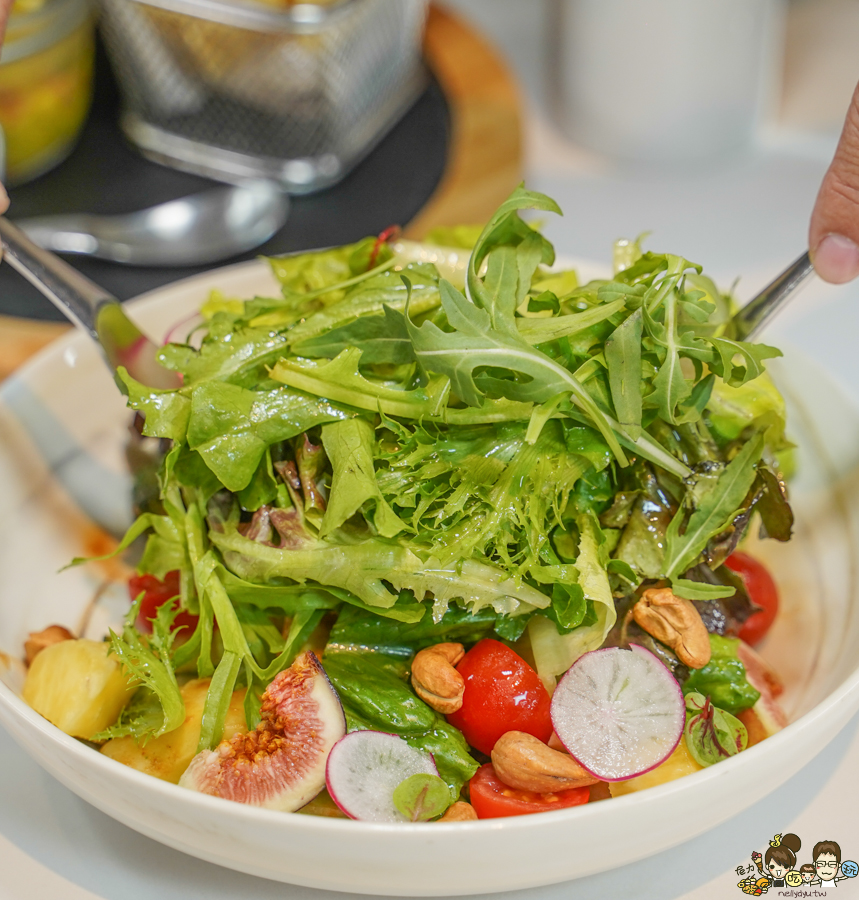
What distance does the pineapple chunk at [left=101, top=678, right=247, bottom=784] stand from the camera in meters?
1.41

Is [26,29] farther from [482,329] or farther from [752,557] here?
[752,557]

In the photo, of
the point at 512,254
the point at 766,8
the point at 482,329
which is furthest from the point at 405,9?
the point at 482,329

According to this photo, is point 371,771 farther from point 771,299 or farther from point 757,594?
point 771,299

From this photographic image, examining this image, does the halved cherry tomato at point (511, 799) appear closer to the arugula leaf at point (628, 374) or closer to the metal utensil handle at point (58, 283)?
the arugula leaf at point (628, 374)

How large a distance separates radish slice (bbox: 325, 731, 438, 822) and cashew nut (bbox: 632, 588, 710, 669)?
1.34ft

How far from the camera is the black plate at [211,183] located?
2773mm

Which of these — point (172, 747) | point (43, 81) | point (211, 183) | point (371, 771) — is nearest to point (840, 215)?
point (371, 771)

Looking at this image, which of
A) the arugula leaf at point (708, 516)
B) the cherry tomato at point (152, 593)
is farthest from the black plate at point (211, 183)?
the arugula leaf at point (708, 516)

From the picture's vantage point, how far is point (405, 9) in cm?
321

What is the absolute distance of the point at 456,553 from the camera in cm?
138

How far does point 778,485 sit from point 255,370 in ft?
2.97

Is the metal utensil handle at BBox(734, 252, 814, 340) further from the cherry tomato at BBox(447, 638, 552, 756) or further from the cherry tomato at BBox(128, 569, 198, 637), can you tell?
the cherry tomato at BBox(128, 569, 198, 637)

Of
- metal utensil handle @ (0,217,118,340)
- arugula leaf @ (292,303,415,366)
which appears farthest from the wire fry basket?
arugula leaf @ (292,303,415,366)

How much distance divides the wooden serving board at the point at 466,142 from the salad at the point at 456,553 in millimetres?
1052
